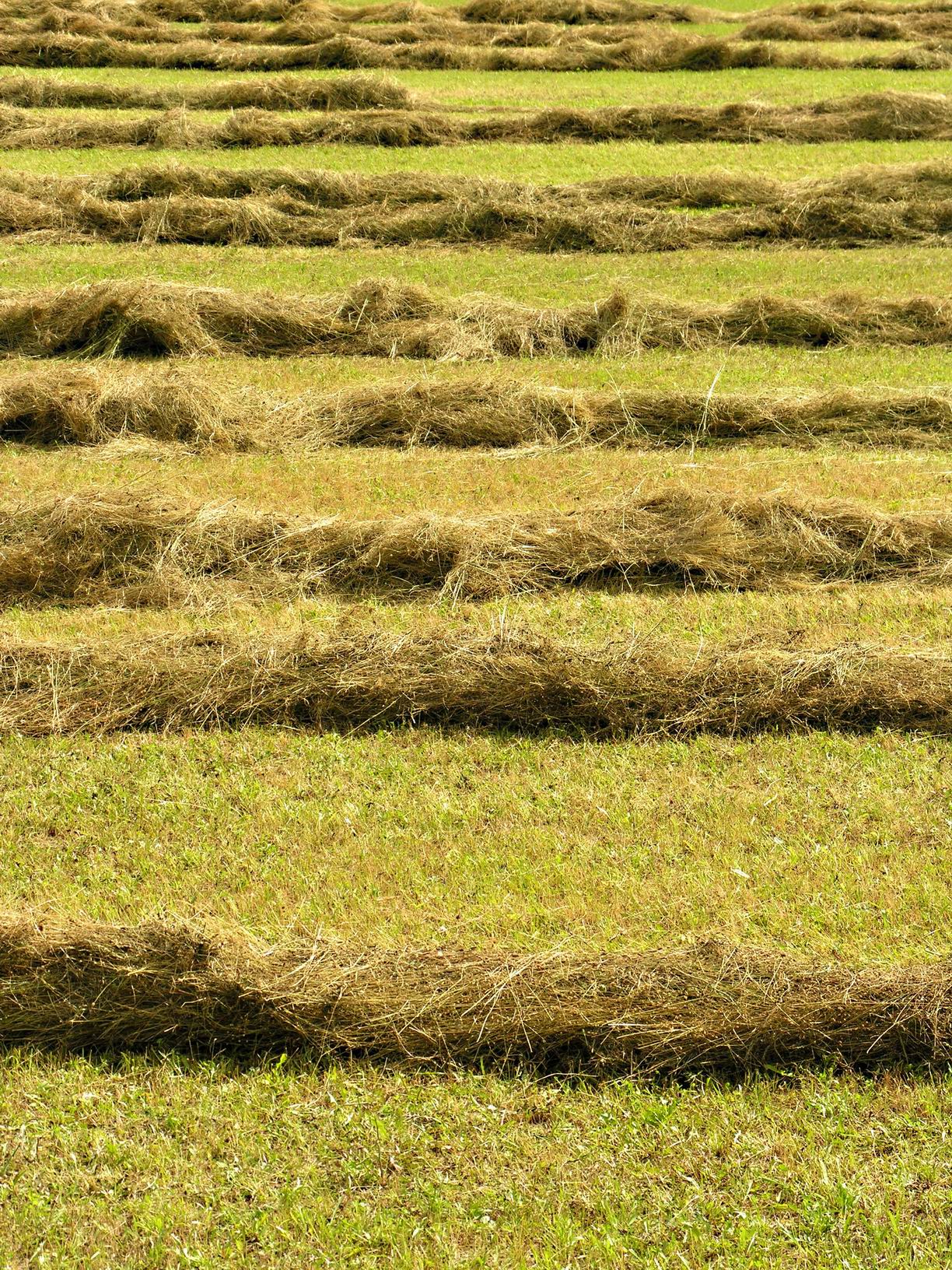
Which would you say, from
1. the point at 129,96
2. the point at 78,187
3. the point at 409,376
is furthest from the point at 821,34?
the point at 409,376

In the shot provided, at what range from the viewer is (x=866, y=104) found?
20.5 metres

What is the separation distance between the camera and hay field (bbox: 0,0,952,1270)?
156 inches

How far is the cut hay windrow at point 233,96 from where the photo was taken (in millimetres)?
20969

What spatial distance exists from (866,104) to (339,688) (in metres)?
17.9

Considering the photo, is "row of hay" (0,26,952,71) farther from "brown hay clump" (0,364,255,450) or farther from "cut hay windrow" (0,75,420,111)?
"brown hay clump" (0,364,255,450)

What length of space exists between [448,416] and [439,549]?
2401 millimetres

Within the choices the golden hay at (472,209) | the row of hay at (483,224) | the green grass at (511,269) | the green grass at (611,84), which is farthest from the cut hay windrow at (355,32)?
the green grass at (511,269)

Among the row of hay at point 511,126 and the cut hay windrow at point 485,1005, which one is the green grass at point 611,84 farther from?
the cut hay windrow at point 485,1005

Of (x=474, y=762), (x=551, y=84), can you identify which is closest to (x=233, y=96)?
(x=551, y=84)

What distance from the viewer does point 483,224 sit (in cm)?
1527

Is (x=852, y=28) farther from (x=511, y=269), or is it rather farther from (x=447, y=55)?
(x=511, y=269)

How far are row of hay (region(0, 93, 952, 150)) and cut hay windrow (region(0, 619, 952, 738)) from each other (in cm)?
1467

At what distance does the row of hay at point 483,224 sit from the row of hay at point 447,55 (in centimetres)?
1010

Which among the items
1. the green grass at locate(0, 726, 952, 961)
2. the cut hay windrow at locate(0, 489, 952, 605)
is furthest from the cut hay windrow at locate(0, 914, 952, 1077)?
the cut hay windrow at locate(0, 489, 952, 605)
